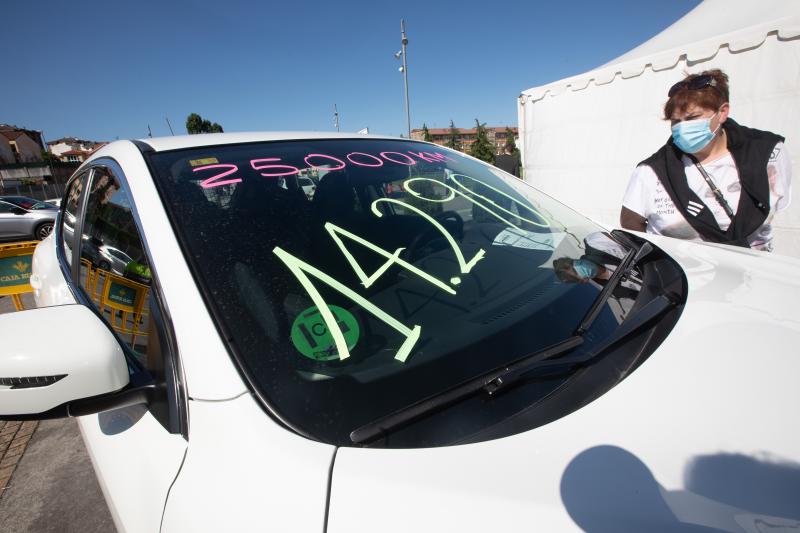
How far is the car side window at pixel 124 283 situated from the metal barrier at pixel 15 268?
1791mm

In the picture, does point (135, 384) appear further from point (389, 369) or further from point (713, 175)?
point (713, 175)

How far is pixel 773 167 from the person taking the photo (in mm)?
1978

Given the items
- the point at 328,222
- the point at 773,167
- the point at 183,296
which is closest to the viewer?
the point at 183,296

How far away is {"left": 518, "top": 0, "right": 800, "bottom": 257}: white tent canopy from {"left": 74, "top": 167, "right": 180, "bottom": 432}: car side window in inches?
193

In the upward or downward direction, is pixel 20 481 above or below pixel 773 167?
below

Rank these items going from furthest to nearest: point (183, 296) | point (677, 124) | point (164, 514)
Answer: point (677, 124) < point (183, 296) < point (164, 514)

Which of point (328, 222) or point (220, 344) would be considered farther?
point (328, 222)

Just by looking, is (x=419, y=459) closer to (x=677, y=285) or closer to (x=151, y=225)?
(x=151, y=225)

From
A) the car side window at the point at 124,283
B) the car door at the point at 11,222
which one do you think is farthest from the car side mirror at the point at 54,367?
the car door at the point at 11,222

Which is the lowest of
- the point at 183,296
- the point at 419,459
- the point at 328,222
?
the point at 419,459

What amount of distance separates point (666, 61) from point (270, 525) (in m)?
6.71

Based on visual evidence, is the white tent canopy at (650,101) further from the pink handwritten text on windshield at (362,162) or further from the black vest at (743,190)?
the pink handwritten text on windshield at (362,162)

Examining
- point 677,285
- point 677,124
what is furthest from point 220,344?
point 677,124

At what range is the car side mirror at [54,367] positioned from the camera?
0.75 meters
